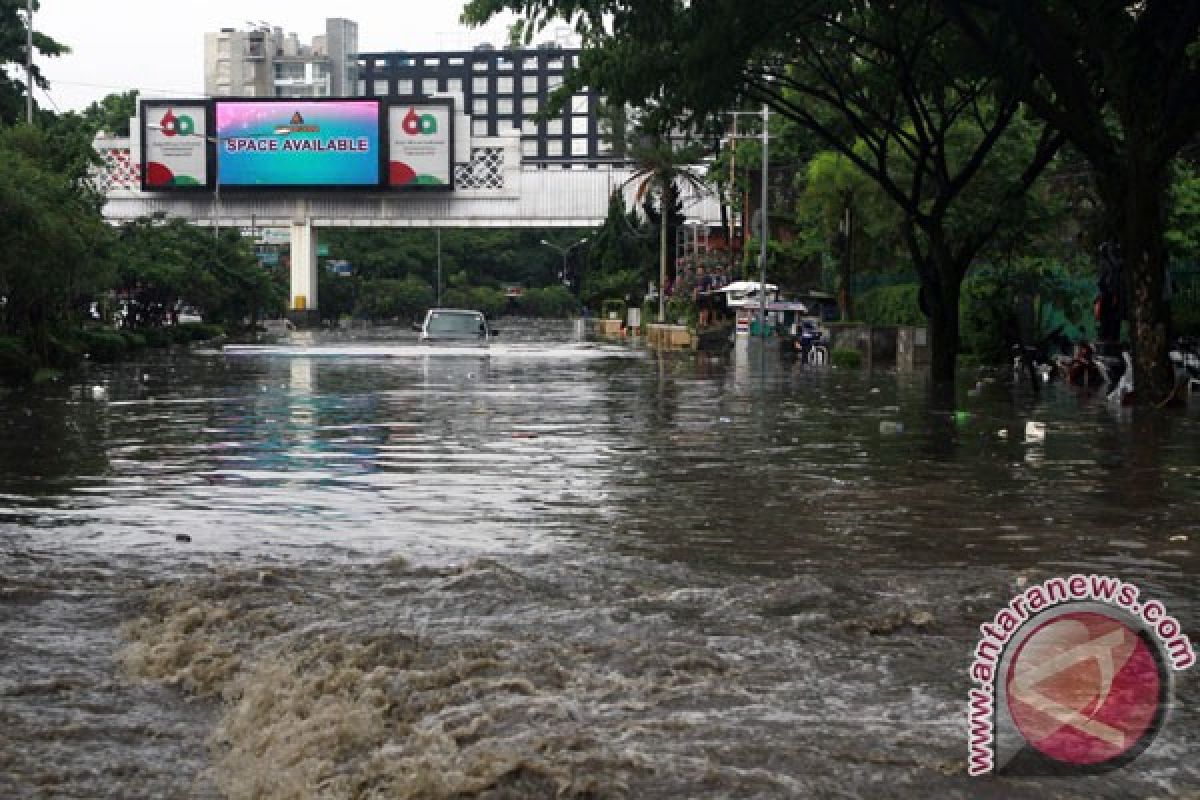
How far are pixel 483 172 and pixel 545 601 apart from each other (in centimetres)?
8488

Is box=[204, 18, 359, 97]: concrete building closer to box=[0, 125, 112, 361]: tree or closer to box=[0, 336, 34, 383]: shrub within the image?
box=[0, 125, 112, 361]: tree

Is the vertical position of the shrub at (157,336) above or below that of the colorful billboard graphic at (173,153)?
below

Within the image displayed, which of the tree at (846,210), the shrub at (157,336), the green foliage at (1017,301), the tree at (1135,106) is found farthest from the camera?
the shrub at (157,336)

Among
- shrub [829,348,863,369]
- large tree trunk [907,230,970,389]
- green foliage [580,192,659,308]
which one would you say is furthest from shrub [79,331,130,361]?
green foliage [580,192,659,308]

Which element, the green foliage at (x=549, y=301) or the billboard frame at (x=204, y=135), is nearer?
the billboard frame at (x=204, y=135)

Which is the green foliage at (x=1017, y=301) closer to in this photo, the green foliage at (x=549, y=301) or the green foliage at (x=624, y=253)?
the green foliage at (x=624, y=253)

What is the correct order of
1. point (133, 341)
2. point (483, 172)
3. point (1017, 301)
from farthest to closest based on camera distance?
1. point (483, 172)
2. point (133, 341)
3. point (1017, 301)

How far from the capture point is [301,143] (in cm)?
8906

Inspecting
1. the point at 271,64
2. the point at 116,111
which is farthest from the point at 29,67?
the point at 271,64

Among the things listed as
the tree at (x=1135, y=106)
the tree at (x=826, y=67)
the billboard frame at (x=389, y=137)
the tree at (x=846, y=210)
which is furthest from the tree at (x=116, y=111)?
the tree at (x=1135, y=106)

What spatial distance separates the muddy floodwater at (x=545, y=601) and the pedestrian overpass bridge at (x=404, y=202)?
7484 centimetres

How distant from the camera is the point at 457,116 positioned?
299ft

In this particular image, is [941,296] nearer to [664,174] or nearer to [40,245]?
[40,245]

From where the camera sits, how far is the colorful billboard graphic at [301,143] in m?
88.9
